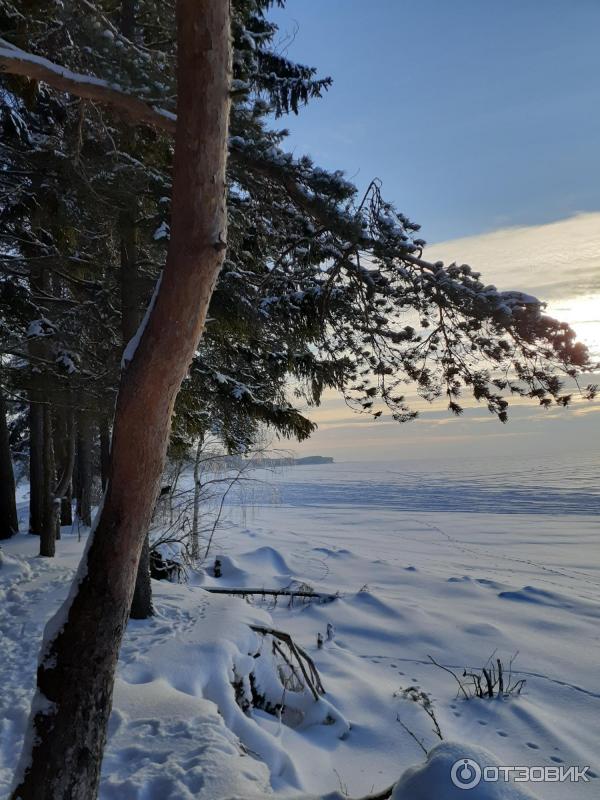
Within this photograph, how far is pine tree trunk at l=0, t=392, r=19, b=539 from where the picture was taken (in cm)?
Answer: 1186

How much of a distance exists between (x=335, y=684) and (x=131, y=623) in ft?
8.65

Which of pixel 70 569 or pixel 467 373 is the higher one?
pixel 467 373

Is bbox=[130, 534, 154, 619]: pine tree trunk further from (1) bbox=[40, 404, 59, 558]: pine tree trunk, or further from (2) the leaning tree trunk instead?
(1) bbox=[40, 404, 59, 558]: pine tree trunk

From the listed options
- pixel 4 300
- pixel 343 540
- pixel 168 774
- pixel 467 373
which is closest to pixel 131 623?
pixel 168 774

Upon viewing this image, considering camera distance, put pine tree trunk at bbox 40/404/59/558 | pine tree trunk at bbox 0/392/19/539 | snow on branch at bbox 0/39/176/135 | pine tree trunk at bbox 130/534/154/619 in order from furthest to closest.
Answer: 1. pine tree trunk at bbox 0/392/19/539
2. pine tree trunk at bbox 40/404/59/558
3. pine tree trunk at bbox 130/534/154/619
4. snow on branch at bbox 0/39/176/135

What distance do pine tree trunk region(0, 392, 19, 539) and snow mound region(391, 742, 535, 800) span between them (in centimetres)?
1180

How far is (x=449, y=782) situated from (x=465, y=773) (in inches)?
2.9

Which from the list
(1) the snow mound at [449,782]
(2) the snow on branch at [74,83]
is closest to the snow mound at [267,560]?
(1) the snow mound at [449,782]

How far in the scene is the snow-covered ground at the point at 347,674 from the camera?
10.9 feet

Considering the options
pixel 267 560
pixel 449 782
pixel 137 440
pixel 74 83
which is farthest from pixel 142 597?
pixel 267 560

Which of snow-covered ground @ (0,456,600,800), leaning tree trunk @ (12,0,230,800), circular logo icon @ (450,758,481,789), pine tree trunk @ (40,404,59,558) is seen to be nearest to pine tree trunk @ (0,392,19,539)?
snow-covered ground @ (0,456,600,800)

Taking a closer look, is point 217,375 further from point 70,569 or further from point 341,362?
point 70,569

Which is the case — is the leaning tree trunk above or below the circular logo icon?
above

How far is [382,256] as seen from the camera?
3885 mm
